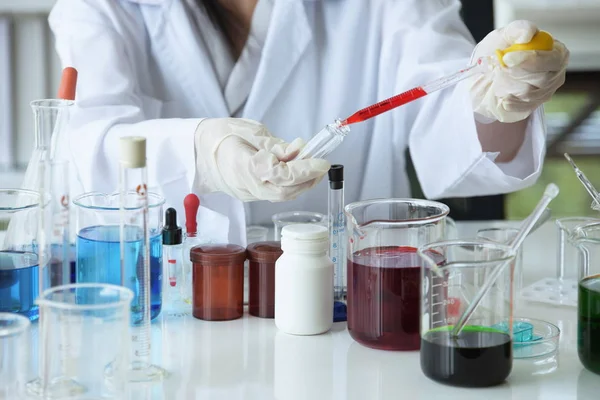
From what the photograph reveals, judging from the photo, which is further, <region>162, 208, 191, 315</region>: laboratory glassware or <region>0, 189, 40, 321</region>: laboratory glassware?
<region>162, 208, 191, 315</region>: laboratory glassware

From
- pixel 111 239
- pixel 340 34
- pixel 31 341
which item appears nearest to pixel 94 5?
pixel 340 34

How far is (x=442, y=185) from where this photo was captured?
6.06 ft

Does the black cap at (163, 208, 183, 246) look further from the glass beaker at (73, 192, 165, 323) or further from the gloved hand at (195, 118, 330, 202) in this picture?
the gloved hand at (195, 118, 330, 202)

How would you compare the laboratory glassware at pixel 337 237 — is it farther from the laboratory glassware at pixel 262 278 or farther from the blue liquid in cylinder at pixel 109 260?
the blue liquid in cylinder at pixel 109 260

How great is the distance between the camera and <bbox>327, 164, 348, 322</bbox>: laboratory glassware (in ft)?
4.40

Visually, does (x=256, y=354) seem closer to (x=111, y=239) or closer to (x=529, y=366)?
(x=111, y=239)

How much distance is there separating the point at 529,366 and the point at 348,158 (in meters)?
1.03

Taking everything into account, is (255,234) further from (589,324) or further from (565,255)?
(589,324)

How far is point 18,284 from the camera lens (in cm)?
121

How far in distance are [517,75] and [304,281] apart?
516mm

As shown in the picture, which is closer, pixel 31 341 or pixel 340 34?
pixel 31 341

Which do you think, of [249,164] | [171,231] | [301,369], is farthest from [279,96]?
[301,369]

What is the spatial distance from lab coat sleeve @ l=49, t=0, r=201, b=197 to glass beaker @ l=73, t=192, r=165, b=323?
0.30 meters

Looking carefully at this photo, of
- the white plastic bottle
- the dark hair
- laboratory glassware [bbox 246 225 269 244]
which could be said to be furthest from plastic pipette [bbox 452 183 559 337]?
the dark hair
